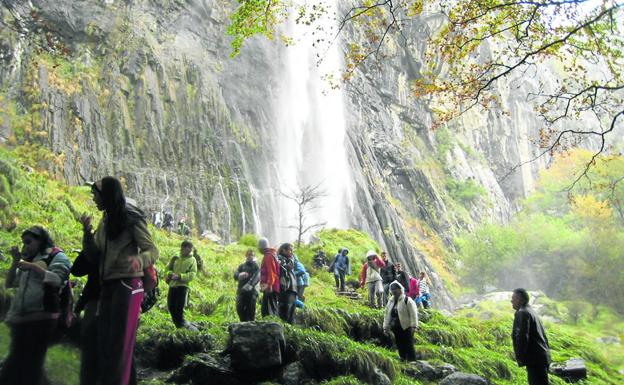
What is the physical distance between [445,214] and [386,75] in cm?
1563

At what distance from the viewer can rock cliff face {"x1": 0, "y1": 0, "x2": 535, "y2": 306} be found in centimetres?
2411

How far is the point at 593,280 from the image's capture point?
41469 mm

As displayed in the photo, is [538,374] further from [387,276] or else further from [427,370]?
[387,276]

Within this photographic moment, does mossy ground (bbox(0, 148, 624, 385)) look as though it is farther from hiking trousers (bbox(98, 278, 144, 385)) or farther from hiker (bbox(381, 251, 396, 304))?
hiking trousers (bbox(98, 278, 144, 385))

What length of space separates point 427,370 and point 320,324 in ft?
7.13

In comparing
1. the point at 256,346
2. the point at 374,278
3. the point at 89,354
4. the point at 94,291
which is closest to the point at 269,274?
the point at 256,346

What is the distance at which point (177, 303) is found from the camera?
778 centimetres

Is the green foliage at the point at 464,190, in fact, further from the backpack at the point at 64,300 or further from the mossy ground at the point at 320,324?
the backpack at the point at 64,300

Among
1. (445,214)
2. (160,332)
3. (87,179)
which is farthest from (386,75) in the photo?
(160,332)

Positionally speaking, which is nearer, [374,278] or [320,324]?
[320,324]

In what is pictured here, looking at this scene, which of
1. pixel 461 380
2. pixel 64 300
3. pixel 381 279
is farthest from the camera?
pixel 381 279

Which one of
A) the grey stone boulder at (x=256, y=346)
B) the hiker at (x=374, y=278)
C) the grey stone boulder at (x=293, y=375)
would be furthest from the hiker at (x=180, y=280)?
the hiker at (x=374, y=278)

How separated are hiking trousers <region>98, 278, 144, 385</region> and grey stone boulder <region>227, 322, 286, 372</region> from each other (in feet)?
7.62

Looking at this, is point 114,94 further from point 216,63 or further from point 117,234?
point 117,234
